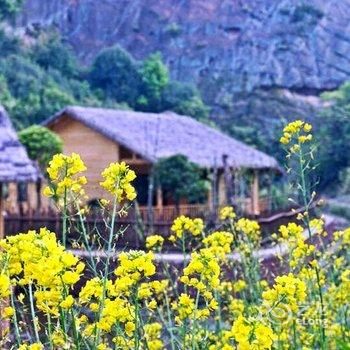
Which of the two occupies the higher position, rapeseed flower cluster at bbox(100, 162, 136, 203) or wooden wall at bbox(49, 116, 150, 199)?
wooden wall at bbox(49, 116, 150, 199)

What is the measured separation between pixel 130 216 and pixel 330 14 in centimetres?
3191

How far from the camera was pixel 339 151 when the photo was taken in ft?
90.1

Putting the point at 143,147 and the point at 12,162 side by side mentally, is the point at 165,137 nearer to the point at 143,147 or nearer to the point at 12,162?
the point at 143,147

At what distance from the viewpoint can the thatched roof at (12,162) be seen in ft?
19.2

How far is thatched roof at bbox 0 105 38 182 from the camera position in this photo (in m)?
5.86

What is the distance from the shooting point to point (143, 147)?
53.1 ft

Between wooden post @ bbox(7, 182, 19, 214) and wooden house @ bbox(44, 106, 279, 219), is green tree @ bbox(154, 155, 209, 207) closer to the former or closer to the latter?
wooden house @ bbox(44, 106, 279, 219)

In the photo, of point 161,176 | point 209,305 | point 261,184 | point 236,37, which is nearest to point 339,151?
point 261,184

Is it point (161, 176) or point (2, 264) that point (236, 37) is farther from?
point (2, 264)

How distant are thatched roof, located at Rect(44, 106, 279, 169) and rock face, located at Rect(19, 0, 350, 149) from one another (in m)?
17.9

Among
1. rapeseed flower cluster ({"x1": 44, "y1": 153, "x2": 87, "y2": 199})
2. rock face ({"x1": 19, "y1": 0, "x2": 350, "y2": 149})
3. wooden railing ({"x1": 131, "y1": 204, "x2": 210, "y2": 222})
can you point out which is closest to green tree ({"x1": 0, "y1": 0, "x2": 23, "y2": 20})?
rock face ({"x1": 19, "y1": 0, "x2": 350, "y2": 149})

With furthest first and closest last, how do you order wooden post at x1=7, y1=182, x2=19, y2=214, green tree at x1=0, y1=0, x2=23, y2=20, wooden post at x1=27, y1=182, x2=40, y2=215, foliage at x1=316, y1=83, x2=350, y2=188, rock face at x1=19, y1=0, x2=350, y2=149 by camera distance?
1. rock face at x1=19, y1=0, x2=350, y2=149
2. green tree at x1=0, y1=0, x2=23, y2=20
3. foliage at x1=316, y1=83, x2=350, y2=188
4. wooden post at x1=27, y1=182, x2=40, y2=215
5. wooden post at x1=7, y1=182, x2=19, y2=214

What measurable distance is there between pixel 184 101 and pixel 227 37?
9.83 metres

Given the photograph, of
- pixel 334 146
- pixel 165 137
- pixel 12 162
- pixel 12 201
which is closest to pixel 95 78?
pixel 334 146
